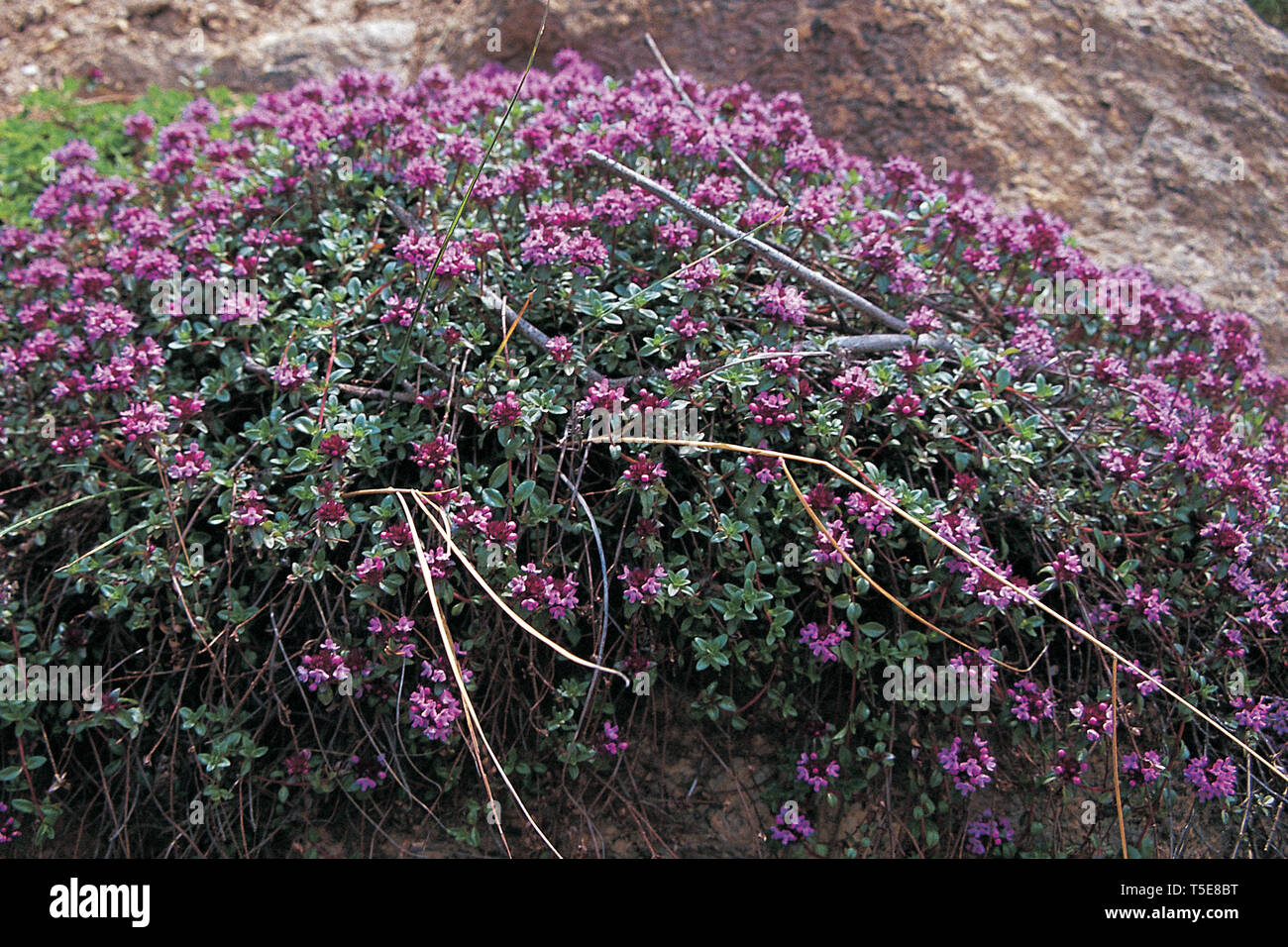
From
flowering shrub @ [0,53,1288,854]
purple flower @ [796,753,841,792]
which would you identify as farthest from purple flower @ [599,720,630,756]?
purple flower @ [796,753,841,792]

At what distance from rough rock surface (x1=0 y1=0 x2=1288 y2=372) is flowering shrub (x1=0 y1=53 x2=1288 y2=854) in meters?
1.95

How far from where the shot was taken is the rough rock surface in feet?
15.1

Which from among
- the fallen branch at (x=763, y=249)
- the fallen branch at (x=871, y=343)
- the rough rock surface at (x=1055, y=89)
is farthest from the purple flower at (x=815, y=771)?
the rough rock surface at (x=1055, y=89)

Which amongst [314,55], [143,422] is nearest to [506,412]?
[143,422]

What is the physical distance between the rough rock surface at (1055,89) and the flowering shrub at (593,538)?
6.41ft

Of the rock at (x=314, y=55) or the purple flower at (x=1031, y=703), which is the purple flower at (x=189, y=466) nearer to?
the purple flower at (x=1031, y=703)

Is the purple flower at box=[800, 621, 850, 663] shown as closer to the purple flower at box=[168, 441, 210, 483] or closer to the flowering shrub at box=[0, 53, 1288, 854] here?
the flowering shrub at box=[0, 53, 1288, 854]

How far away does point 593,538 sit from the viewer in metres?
2.45

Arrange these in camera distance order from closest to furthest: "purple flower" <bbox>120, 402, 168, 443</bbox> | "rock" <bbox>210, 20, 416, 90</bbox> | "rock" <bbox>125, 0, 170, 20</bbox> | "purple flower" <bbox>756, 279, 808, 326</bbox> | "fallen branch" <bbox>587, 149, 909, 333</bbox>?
"purple flower" <bbox>120, 402, 168, 443</bbox> < "purple flower" <bbox>756, 279, 808, 326</bbox> < "fallen branch" <bbox>587, 149, 909, 333</bbox> < "rock" <bbox>210, 20, 416, 90</bbox> < "rock" <bbox>125, 0, 170, 20</bbox>

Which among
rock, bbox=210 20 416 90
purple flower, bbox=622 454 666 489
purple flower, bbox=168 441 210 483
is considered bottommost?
purple flower, bbox=168 441 210 483

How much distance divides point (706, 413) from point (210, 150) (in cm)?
206

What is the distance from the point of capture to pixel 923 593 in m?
2.33

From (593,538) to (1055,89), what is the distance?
396 centimetres

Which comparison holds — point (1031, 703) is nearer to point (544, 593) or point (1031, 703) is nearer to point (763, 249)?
point (544, 593)
